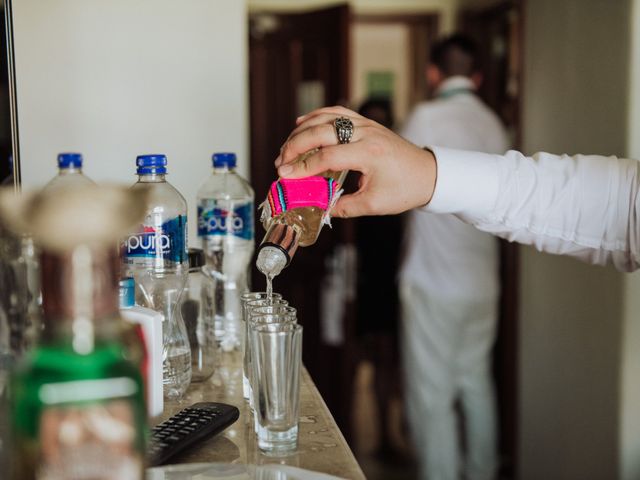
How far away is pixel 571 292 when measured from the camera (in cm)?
246

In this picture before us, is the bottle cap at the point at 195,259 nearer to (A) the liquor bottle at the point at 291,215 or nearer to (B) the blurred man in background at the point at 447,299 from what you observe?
(A) the liquor bottle at the point at 291,215

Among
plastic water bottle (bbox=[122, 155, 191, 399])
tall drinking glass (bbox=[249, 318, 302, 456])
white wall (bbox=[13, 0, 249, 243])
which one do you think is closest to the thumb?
plastic water bottle (bbox=[122, 155, 191, 399])

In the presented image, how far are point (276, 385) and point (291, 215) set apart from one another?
1.04 ft

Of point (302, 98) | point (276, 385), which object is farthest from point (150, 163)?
point (302, 98)

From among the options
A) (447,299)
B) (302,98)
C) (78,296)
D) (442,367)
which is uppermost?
(302,98)

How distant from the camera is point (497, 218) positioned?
134 centimetres

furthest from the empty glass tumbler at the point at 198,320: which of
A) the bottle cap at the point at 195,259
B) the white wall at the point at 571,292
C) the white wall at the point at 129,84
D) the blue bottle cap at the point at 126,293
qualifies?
the white wall at the point at 571,292

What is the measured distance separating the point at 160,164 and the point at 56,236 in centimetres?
65

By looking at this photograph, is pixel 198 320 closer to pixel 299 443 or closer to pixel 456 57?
pixel 299 443

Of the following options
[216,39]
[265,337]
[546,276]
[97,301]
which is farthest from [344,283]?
[97,301]

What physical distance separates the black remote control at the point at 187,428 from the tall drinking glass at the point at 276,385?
0.07m

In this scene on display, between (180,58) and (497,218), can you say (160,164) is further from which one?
(180,58)

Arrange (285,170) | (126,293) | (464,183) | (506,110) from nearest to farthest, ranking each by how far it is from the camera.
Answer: (126,293)
(285,170)
(464,183)
(506,110)

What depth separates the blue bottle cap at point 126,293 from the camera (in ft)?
3.17
